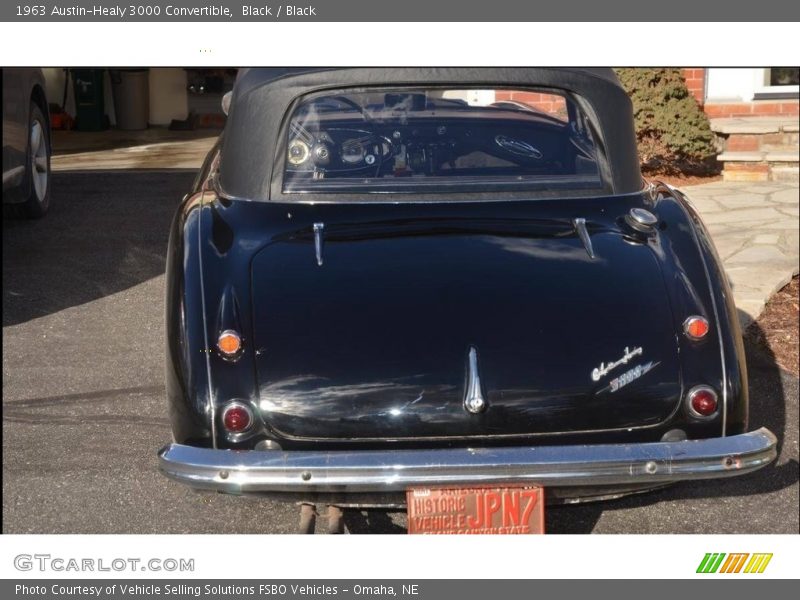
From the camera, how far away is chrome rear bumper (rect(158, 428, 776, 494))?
3.25 metres

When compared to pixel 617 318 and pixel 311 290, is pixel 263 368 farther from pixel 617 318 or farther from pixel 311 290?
pixel 617 318

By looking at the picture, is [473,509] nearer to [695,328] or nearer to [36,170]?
[695,328]

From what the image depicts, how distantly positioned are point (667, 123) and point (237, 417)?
697 cm

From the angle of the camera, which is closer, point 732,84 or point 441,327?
point 441,327

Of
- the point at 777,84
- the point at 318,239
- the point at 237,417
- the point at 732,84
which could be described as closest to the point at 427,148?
the point at 318,239

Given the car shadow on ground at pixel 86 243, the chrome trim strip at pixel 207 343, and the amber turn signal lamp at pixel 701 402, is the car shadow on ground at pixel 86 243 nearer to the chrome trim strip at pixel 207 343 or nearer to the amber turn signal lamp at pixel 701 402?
the chrome trim strip at pixel 207 343

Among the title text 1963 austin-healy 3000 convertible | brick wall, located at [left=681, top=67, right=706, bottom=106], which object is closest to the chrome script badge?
the title text 1963 austin-healy 3000 convertible

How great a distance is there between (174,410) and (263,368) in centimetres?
37

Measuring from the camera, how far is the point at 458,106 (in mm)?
4504

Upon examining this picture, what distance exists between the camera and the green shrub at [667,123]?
9508mm

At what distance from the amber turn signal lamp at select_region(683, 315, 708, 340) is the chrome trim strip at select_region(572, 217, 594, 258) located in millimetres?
407

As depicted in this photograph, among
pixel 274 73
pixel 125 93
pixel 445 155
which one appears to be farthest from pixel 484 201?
pixel 125 93

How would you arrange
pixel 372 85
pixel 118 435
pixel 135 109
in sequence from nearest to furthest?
pixel 372 85 → pixel 118 435 → pixel 135 109

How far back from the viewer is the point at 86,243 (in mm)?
7957
